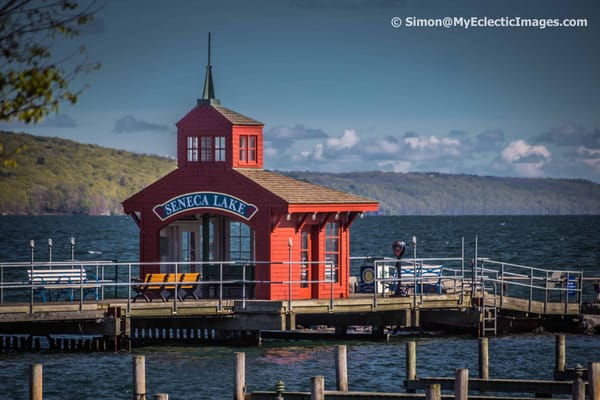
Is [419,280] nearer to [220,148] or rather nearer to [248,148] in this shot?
[248,148]

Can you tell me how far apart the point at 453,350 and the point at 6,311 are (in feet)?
43.2

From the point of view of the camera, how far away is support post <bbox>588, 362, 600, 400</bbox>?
26.2 meters

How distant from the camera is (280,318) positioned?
3762 cm

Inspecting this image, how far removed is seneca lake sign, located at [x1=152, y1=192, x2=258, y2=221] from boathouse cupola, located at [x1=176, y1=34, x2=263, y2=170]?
36.5 inches

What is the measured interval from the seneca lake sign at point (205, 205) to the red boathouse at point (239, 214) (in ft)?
0.09

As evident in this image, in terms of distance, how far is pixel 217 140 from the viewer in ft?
137

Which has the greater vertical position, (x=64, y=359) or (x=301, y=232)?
(x=301, y=232)

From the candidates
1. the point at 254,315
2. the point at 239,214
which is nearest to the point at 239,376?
the point at 254,315

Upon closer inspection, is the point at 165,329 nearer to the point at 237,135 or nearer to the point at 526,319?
the point at 237,135

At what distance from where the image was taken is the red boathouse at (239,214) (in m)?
40.1

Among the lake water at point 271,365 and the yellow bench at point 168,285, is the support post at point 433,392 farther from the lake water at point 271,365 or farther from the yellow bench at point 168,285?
the yellow bench at point 168,285

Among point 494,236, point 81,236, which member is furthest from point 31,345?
point 494,236

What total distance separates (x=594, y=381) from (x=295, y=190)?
1614 centimetres

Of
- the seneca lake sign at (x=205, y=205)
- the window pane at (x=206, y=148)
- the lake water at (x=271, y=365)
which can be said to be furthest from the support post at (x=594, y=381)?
the window pane at (x=206, y=148)
